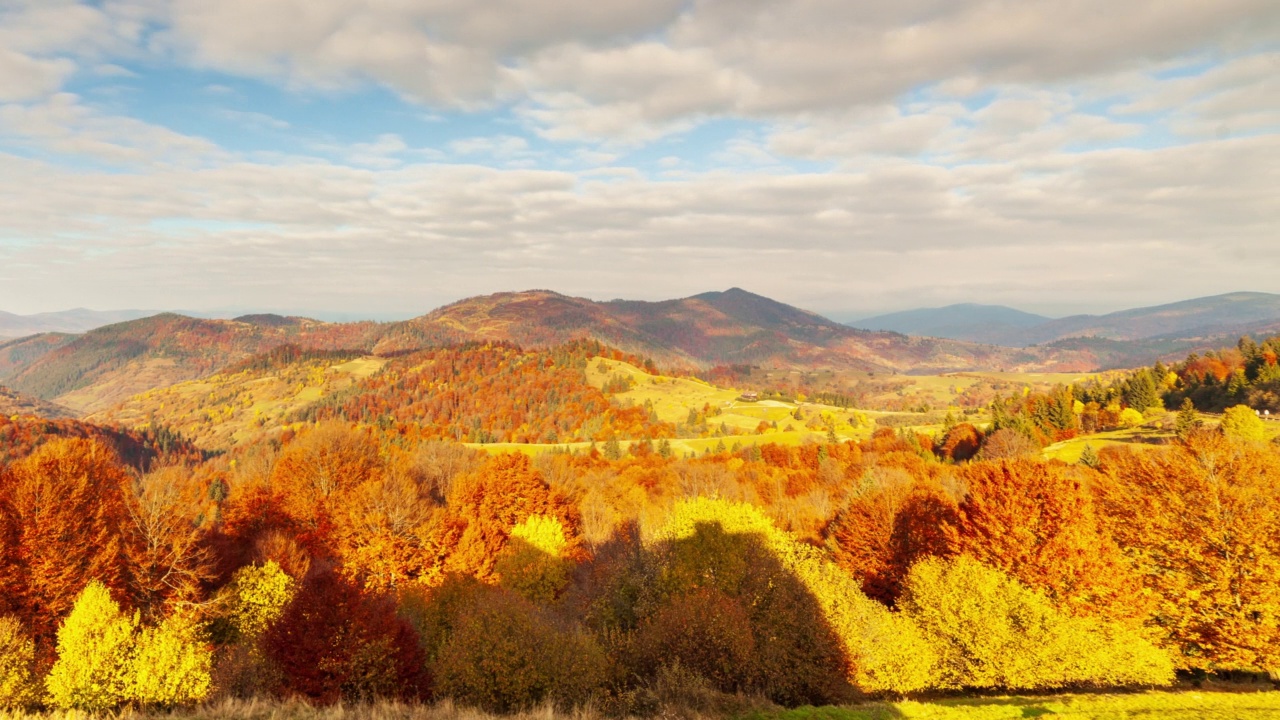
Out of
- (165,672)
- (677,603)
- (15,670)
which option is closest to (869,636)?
(677,603)

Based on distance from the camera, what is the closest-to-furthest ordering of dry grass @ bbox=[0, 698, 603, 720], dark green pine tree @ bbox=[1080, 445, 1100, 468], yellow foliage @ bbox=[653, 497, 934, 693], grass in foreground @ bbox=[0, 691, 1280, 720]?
1. dry grass @ bbox=[0, 698, 603, 720]
2. grass in foreground @ bbox=[0, 691, 1280, 720]
3. yellow foliage @ bbox=[653, 497, 934, 693]
4. dark green pine tree @ bbox=[1080, 445, 1100, 468]

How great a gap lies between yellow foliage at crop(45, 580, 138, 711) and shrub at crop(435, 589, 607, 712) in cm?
1563

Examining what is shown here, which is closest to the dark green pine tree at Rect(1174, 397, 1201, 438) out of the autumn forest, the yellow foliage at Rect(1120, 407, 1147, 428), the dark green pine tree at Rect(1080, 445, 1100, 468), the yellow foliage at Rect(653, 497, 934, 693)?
the dark green pine tree at Rect(1080, 445, 1100, 468)

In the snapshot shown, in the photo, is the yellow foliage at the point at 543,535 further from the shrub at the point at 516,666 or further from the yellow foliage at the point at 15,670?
the yellow foliage at the point at 15,670

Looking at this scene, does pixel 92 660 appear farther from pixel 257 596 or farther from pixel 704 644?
pixel 704 644

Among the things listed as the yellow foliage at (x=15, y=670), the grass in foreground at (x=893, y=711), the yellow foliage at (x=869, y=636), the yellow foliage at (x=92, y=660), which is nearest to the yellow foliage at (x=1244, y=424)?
the grass in foreground at (x=893, y=711)

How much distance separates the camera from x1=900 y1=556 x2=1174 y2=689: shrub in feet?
105

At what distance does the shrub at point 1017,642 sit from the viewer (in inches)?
1258

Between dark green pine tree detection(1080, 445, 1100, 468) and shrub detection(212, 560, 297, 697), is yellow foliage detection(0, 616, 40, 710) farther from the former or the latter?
dark green pine tree detection(1080, 445, 1100, 468)

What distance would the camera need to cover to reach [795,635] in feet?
102

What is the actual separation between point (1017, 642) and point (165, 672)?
46.2m

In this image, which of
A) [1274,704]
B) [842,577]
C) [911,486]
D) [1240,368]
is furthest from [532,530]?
[1240,368]

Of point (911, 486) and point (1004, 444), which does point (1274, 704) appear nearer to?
point (911, 486)

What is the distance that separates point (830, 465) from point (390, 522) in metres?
82.2
